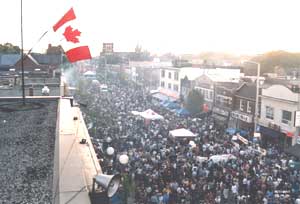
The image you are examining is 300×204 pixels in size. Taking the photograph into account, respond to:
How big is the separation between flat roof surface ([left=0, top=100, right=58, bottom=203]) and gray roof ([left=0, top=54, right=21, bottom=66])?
103ft

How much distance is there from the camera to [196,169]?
2116 centimetres

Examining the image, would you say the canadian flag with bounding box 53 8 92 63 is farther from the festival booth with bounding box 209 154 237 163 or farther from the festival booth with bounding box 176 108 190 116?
the festival booth with bounding box 176 108 190 116

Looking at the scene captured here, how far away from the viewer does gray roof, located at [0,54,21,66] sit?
4659cm

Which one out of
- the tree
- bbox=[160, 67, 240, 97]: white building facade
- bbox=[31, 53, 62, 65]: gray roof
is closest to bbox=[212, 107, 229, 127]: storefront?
the tree

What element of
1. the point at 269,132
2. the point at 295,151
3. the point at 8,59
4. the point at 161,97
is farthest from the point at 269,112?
the point at 8,59

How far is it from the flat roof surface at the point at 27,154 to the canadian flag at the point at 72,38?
2.43 m

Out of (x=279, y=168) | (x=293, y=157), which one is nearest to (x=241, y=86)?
(x=293, y=157)

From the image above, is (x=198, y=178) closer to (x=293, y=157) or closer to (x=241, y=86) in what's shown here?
(x=293, y=157)

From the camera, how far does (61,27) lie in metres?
14.9

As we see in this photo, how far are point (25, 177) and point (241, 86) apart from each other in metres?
33.8

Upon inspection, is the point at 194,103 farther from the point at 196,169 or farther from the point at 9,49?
the point at 9,49

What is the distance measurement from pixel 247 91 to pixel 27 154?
3150 centimetres

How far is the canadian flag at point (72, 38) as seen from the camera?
47.7ft

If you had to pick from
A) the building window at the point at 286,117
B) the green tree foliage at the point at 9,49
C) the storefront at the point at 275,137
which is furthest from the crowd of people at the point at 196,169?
the green tree foliage at the point at 9,49
